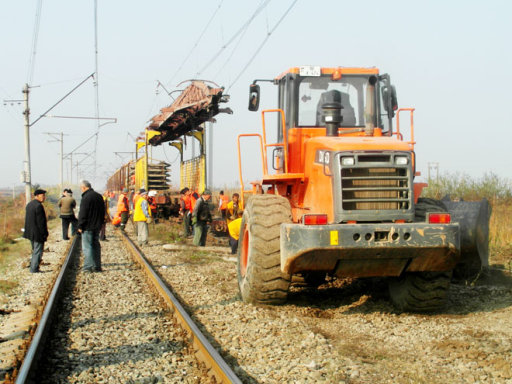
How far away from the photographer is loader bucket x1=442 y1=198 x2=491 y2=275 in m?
8.92

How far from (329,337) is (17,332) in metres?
3.62

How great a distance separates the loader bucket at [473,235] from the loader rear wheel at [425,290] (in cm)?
207

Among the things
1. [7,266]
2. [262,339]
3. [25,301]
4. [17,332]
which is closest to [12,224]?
[7,266]

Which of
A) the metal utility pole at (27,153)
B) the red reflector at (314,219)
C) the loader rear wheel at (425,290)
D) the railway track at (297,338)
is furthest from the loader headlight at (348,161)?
the metal utility pole at (27,153)

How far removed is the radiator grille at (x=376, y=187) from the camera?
6547 millimetres

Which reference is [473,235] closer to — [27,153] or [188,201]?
[188,201]

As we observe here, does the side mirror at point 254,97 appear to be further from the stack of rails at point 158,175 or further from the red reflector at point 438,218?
the stack of rails at point 158,175

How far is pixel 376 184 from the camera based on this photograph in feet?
21.7

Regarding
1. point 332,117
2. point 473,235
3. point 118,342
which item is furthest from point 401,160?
point 118,342

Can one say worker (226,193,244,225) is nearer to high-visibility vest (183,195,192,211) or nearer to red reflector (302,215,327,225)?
high-visibility vest (183,195,192,211)

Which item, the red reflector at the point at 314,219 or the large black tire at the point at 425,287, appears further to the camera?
the large black tire at the point at 425,287

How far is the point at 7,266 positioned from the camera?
13.7m

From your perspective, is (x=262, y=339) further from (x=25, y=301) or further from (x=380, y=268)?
(x=25, y=301)

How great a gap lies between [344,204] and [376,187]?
16.5 inches
